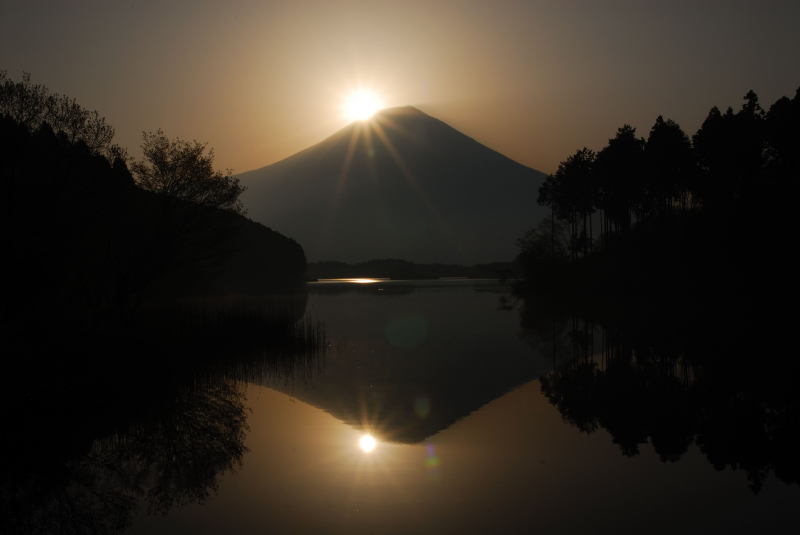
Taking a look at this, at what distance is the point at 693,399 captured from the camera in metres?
18.6

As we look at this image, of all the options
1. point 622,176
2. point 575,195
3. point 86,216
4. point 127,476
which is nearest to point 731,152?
point 622,176

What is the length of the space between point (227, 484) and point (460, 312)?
179 feet

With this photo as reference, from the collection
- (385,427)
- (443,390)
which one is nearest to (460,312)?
(443,390)

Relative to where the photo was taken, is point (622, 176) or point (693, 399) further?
point (622, 176)

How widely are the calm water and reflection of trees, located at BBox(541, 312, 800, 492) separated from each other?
25 cm

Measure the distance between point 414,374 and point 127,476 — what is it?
15.4m

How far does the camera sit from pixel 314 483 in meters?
11.9

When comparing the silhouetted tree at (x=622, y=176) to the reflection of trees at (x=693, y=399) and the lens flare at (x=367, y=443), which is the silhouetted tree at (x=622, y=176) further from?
the lens flare at (x=367, y=443)

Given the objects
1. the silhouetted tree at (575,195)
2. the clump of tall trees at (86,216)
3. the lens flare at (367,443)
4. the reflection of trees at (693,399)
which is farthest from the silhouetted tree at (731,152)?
the lens flare at (367,443)

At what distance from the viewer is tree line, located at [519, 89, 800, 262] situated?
230 feet

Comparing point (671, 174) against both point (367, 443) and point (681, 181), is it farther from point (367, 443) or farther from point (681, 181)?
point (367, 443)

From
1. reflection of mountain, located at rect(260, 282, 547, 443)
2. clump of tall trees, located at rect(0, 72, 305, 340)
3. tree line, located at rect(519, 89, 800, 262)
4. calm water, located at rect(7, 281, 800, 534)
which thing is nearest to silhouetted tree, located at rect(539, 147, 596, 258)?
tree line, located at rect(519, 89, 800, 262)

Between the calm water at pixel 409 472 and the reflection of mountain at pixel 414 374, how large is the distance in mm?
157

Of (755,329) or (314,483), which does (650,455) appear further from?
(755,329)
